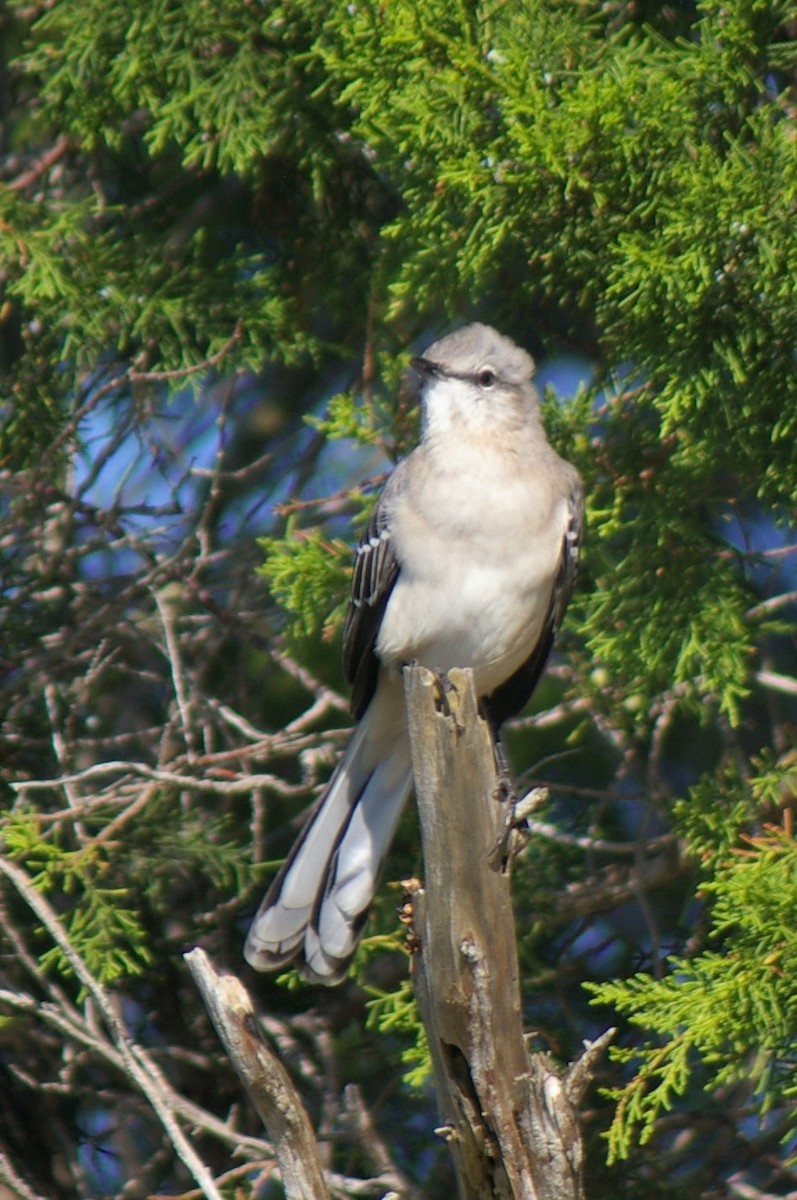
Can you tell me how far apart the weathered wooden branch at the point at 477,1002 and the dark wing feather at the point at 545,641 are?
1.12 meters

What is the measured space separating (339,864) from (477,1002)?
1219 mm

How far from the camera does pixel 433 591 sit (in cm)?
398

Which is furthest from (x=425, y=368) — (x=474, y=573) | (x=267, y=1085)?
(x=267, y=1085)

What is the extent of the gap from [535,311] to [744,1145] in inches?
102

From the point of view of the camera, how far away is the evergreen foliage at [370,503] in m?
→ 3.59

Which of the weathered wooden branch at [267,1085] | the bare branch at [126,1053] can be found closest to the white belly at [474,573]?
the bare branch at [126,1053]

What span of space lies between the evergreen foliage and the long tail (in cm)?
26

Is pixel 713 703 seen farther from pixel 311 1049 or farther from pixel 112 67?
pixel 112 67

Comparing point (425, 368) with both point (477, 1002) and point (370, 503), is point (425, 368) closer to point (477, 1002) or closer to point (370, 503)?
point (370, 503)

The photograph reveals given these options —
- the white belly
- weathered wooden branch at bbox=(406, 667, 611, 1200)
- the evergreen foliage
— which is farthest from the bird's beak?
weathered wooden branch at bbox=(406, 667, 611, 1200)

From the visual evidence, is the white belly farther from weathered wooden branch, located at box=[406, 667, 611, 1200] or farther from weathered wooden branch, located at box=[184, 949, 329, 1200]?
weathered wooden branch, located at box=[184, 949, 329, 1200]

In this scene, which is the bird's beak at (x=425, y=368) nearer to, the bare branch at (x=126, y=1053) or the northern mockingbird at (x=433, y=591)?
the northern mockingbird at (x=433, y=591)

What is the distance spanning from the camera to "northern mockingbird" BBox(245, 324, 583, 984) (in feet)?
12.9

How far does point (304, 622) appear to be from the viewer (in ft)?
14.3
